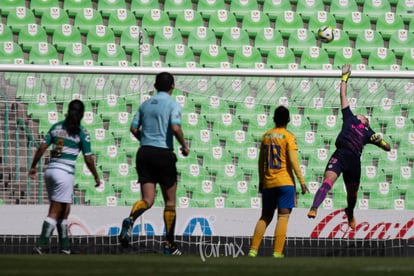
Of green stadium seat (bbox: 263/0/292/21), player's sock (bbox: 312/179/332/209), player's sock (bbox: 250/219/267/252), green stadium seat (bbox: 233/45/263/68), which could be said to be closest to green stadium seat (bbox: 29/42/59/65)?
green stadium seat (bbox: 233/45/263/68)

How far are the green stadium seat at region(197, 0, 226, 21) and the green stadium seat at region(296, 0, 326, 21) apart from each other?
103 centimetres

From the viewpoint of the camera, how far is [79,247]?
419 inches

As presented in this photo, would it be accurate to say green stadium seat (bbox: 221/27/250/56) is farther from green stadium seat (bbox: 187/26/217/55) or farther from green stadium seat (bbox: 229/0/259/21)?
green stadium seat (bbox: 229/0/259/21)

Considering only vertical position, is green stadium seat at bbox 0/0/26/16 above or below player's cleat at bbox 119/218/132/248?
above

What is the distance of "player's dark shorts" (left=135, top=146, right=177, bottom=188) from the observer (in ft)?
26.5

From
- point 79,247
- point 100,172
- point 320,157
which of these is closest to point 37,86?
point 100,172

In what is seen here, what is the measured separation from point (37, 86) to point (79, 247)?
182 cm

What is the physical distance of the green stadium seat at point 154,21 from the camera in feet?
46.5

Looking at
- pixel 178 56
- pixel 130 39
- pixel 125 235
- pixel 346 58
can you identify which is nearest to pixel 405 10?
pixel 346 58

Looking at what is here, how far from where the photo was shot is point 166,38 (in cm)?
1401

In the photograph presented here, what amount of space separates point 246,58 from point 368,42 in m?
1.74

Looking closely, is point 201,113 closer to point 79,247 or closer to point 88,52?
point 79,247

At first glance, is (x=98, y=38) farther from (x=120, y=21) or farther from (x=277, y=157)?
(x=277, y=157)

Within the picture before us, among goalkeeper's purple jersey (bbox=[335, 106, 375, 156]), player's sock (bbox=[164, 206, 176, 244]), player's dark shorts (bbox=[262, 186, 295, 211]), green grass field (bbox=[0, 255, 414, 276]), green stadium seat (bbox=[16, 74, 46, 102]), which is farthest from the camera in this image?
green stadium seat (bbox=[16, 74, 46, 102])
